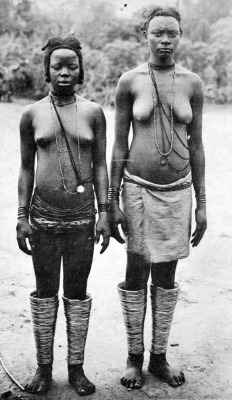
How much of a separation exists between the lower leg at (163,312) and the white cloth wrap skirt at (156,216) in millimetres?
180

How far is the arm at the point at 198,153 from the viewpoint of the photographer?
303 centimetres

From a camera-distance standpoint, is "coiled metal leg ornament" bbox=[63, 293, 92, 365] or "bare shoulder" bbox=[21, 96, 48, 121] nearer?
"bare shoulder" bbox=[21, 96, 48, 121]

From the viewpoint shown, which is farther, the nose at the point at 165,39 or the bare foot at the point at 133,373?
the bare foot at the point at 133,373

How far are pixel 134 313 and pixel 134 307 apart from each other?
0.04 metres

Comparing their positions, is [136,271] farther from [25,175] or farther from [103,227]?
[25,175]

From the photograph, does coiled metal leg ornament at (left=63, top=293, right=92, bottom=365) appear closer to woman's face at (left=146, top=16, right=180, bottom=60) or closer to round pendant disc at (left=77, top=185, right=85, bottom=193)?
round pendant disc at (left=77, top=185, right=85, bottom=193)

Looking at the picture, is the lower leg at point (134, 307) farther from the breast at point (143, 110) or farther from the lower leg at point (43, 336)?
the breast at point (143, 110)

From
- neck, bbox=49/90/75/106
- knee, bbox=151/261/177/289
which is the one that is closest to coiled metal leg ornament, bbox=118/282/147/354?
knee, bbox=151/261/177/289

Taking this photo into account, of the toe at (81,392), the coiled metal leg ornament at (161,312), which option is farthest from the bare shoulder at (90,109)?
the toe at (81,392)

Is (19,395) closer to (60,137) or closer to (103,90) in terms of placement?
(60,137)

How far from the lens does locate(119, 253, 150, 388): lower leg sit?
10.4ft

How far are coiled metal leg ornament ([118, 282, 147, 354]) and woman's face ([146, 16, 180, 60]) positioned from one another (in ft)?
4.73

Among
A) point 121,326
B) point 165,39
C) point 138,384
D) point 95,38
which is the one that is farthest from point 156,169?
point 95,38

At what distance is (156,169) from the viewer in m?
2.98
